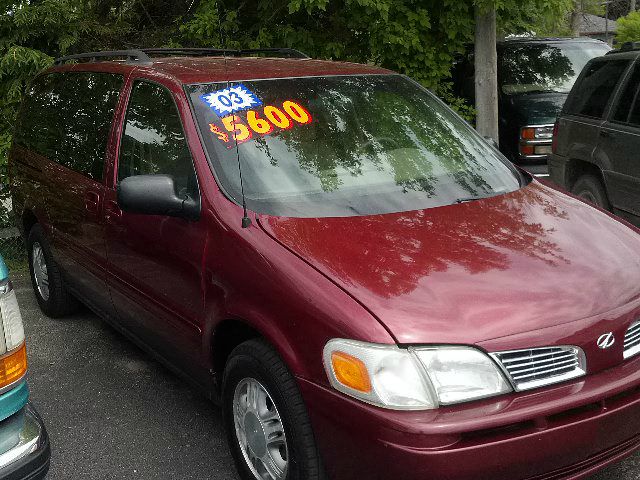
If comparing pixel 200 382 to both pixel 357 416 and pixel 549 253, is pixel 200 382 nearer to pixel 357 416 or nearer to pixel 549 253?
pixel 357 416

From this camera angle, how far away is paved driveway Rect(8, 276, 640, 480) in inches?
139

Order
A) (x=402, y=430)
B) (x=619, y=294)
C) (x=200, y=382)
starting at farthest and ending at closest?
(x=200, y=382) → (x=619, y=294) → (x=402, y=430)

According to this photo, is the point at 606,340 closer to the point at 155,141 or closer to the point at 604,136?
the point at 155,141

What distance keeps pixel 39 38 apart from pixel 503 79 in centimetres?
518

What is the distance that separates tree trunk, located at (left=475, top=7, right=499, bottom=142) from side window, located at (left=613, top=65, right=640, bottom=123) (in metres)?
2.10

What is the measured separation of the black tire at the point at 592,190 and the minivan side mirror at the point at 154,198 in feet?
13.2

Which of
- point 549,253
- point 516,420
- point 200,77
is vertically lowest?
point 516,420

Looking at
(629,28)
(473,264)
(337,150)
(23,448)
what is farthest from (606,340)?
(629,28)

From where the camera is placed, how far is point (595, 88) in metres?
6.64

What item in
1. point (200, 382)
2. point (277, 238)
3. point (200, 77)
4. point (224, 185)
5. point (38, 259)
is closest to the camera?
point (277, 238)

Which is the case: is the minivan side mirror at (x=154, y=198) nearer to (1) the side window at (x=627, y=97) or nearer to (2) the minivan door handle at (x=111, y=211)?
(2) the minivan door handle at (x=111, y=211)

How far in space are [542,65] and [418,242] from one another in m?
7.19

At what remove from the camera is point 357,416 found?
2504 mm

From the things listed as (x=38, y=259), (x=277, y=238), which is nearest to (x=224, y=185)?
(x=277, y=238)
